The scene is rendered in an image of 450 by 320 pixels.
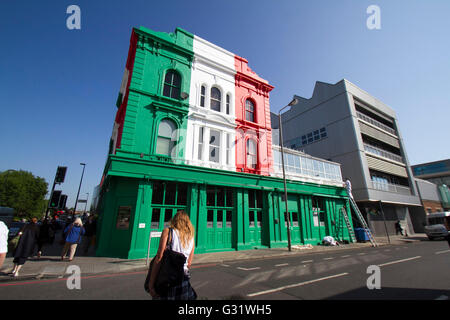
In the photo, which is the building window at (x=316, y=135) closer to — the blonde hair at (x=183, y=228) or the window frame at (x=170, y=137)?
the window frame at (x=170, y=137)

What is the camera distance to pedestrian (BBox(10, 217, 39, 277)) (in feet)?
20.0

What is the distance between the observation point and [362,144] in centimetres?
2386

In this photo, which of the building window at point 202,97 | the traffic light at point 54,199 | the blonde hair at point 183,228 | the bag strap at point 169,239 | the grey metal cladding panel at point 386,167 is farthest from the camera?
the grey metal cladding panel at point 386,167

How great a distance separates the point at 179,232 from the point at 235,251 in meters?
10.2

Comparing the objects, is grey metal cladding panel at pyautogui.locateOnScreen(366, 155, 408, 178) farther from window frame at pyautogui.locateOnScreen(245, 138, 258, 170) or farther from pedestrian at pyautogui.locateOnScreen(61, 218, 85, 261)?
pedestrian at pyautogui.locateOnScreen(61, 218, 85, 261)

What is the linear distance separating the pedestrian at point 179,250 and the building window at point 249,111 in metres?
13.9

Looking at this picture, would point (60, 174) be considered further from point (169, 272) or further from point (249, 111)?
point (169, 272)

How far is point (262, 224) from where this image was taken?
1385 centimetres

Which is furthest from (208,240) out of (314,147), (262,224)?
(314,147)

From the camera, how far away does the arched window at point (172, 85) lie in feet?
42.6

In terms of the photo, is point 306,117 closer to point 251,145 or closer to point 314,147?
point 314,147

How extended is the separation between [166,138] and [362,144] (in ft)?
77.8

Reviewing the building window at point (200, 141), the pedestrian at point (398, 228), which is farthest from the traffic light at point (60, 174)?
the pedestrian at point (398, 228)

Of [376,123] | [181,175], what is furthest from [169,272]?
[376,123]
